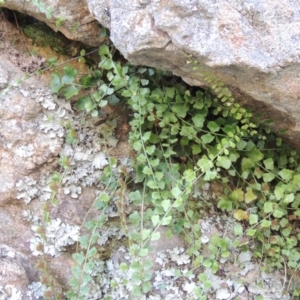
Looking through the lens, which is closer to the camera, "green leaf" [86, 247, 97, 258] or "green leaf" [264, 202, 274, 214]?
"green leaf" [86, 247, 97, 258]

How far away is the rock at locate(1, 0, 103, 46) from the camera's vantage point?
154 centimetres

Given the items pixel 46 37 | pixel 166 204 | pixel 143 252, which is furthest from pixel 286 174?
pixel 46 37

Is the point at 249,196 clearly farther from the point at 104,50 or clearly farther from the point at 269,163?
the point at 104,50

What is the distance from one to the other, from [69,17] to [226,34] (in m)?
0.61

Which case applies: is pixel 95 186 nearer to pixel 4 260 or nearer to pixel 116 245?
pixel 116 245

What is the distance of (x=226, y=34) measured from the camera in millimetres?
1216

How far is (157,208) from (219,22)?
609 mm

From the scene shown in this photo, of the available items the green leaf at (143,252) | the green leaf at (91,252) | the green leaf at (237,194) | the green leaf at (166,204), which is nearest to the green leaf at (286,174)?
the green leaf at (237,194)

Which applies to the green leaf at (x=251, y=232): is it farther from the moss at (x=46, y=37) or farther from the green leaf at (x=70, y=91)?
the moss at (x=46, y=37)

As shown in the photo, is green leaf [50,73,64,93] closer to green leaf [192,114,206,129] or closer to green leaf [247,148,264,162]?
green leaf [192,114,206,129]

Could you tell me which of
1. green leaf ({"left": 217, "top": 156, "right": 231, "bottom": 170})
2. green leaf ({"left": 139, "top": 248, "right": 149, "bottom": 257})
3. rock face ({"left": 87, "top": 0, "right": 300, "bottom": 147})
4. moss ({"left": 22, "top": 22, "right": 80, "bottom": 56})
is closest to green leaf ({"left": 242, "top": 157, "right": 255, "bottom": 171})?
green leaf ({"left": 217, "top": 156, "right": 231, "bottom": 170})

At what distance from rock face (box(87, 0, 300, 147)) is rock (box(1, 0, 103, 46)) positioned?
0.27 meters

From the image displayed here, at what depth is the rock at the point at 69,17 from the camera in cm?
154

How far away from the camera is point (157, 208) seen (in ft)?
4.85
